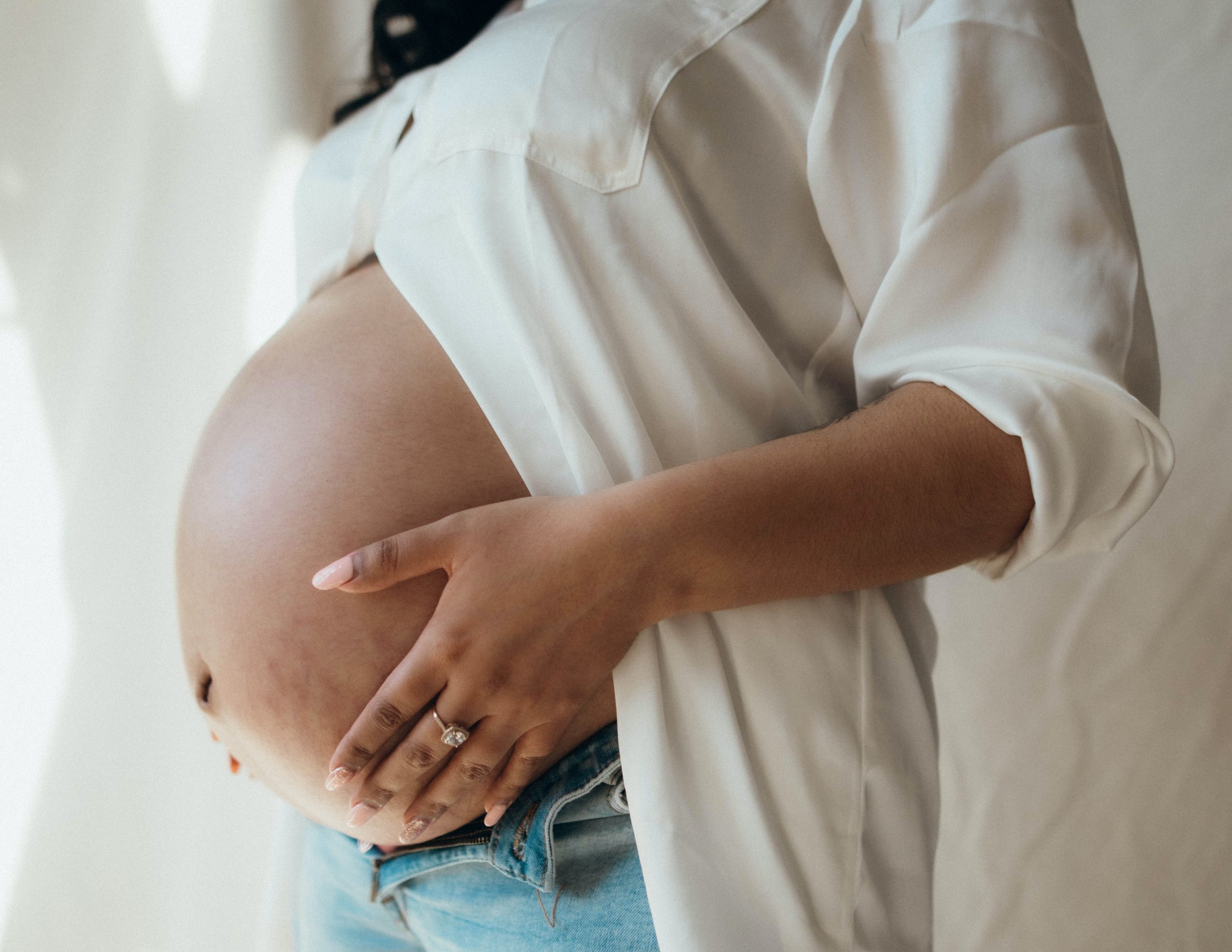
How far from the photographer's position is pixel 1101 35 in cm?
106

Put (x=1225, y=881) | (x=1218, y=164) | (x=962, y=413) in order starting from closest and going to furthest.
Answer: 1. (x=962, y=413)
2. (x=1218, y=164)
3. (x=1225, y=881)

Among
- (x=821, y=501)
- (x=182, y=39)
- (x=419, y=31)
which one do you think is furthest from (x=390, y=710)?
(x=182, y=39)

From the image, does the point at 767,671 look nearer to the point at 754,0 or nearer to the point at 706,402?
the point at 706,402

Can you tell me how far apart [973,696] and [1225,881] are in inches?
15.3

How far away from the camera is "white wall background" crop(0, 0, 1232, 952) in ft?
2.99

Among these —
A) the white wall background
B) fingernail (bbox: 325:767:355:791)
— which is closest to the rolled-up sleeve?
fingernail (bbox: 325:767:355:791)

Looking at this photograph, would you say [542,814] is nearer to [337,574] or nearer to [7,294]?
[337,574]

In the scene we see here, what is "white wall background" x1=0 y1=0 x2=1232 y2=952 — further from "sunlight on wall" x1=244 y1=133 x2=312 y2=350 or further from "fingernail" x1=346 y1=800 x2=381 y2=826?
"fingernail" x1=346 y1=800 x2=381 y2=826

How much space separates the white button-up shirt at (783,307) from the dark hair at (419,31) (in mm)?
502

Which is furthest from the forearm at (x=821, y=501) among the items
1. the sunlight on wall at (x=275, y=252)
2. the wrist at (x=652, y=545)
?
the sunlight on wall at (x=275, y=252)

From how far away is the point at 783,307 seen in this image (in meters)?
0.61

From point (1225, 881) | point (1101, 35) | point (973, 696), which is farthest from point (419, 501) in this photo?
point (1225, 881)

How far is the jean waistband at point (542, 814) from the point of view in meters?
0.57

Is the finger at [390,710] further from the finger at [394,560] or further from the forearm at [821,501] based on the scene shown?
the forearm at [821,501]
